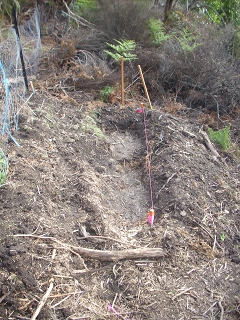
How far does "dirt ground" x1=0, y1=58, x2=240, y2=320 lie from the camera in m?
2.71

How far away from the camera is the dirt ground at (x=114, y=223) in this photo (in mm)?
2711

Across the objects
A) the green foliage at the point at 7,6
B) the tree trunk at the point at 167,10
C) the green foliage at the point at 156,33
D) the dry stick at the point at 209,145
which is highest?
the tree trunk at the point at 167,10

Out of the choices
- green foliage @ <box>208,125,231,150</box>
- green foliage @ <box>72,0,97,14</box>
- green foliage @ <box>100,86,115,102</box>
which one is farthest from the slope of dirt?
green foliage @ <box>72,0,97,14</box>

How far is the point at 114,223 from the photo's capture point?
351cm

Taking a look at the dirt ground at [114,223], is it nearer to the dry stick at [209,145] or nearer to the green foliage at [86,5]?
the dry stick at [209,145]

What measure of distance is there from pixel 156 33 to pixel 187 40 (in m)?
0.79

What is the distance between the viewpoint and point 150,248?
319 centimetres

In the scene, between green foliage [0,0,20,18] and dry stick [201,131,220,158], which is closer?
dry stick [201,131,220,158]

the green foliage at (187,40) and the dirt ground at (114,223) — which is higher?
the green foliage at (187,40)

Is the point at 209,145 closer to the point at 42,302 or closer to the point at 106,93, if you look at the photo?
the point at 106,93

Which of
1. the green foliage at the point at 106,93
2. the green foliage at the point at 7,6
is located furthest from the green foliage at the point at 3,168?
the green foliage at the point at 7,6

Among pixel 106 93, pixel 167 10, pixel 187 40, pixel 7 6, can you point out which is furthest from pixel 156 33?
pixel 7 6

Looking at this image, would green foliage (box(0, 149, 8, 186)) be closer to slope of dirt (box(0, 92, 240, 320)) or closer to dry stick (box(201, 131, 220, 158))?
slope of dirt (box(0, 92, 240, 320))

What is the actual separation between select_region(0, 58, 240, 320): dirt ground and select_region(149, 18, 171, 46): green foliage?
8.09 feet
